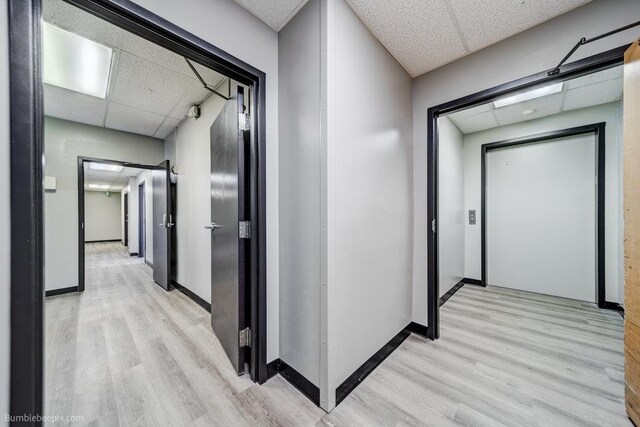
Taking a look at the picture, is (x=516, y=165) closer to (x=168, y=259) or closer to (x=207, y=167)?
(x=207, y=167)

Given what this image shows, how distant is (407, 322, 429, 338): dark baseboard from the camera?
2055 mm

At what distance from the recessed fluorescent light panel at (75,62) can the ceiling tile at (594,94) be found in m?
4.50

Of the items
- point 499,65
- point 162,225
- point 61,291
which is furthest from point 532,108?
point 61,291

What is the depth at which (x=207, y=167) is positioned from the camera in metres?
2.59

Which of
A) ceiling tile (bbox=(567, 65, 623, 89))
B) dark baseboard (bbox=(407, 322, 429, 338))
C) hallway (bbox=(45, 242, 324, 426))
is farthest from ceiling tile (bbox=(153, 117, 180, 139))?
ceiling tile (bbox=(567, 65, 623, 89))

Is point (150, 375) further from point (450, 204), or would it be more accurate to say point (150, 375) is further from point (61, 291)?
point (450, 204)

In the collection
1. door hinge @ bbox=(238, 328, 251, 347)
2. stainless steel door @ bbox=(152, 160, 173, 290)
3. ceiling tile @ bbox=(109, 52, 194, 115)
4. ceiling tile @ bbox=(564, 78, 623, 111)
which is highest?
ceiling tile @ bbox=(109, 52, 194, 115)

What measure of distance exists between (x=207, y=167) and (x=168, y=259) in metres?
1.66

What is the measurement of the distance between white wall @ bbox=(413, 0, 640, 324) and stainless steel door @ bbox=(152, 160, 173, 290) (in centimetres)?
332

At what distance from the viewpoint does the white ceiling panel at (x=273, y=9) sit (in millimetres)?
1362

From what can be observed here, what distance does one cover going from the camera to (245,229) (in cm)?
152

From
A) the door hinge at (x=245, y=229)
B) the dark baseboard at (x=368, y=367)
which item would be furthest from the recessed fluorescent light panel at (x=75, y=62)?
the dark baseboard at (x=368, y=367)

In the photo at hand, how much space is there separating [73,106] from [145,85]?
4.37 ft

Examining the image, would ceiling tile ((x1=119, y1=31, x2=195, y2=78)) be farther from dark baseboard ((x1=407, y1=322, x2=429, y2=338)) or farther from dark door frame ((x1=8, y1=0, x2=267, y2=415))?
dark baseboard ((x1=407, y1=322, x2=429, y2=338))
